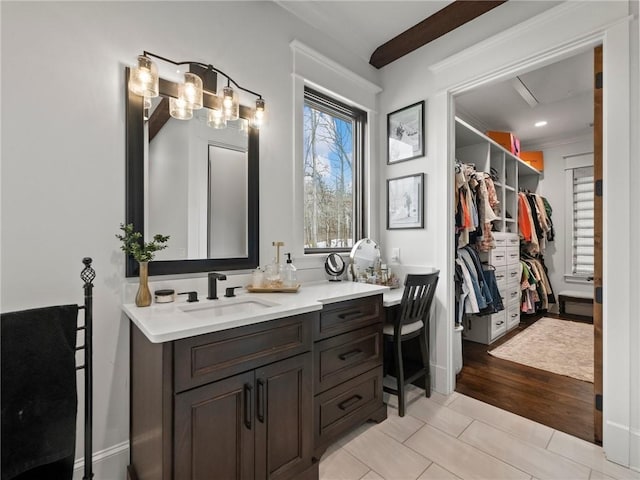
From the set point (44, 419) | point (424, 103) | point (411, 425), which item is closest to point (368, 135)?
point (424, 103)

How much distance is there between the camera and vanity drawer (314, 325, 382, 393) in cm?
162

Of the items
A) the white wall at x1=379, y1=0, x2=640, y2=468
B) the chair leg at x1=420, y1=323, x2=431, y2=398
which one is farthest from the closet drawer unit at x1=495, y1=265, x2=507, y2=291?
the chair leg at x1=420, y1=323, x2=431, y2=398

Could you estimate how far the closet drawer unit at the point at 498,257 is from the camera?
11.0ft

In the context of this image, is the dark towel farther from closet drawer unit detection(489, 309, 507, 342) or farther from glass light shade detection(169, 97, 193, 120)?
closet drawer unit detection(489, 309, 507, 342)

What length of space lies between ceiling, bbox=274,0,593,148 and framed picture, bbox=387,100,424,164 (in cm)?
38

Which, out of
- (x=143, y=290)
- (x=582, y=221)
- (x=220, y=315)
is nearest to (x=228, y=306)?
(x=220, y=315)

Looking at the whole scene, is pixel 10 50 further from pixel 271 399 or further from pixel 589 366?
pixel 589 366

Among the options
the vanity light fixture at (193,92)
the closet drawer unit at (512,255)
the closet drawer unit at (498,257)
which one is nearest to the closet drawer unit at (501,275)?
the closet drawer unit at (498,257)

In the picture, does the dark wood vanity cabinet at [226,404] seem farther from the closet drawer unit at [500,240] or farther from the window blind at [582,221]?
the window blind at [582,221]

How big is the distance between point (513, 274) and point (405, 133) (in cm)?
252

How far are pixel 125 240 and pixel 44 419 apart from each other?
730mm

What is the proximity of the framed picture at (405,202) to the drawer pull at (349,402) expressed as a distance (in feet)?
4.64

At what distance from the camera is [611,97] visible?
1.64 metres

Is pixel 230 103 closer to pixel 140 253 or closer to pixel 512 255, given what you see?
pixel 140 253
